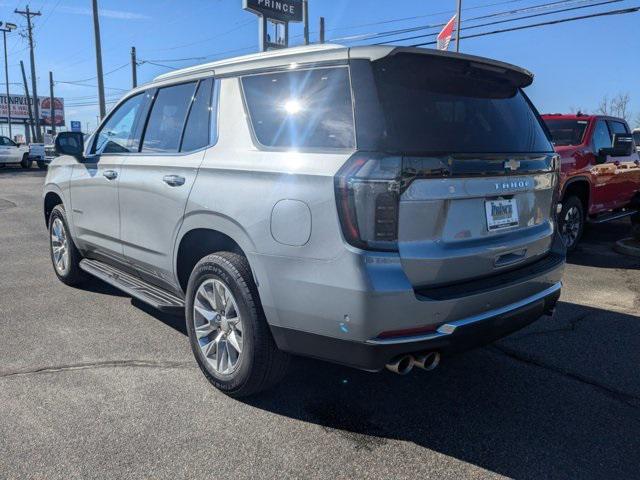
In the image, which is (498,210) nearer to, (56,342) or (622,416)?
(622,416)

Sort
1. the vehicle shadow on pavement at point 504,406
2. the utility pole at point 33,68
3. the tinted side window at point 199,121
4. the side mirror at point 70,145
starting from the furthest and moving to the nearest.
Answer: the utility pole at point 33,68 < the side mirror at point 70,145 < the tinted side window at point 199,121 < the vehicle shadow on pavement at point 504,406

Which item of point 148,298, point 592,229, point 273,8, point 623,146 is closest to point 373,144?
point 148,298

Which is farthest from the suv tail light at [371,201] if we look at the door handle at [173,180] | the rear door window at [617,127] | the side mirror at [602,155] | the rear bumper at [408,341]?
the rear door window at [617,127]

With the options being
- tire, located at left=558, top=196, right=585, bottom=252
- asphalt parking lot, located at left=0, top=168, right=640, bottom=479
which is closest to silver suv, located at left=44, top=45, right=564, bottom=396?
asphalt parking lot, located at left=0, top=168, right=640, bottom=479

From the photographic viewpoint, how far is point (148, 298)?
3.77m

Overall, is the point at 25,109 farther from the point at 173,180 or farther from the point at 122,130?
the point at 173,180

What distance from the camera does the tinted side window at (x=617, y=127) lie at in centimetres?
835

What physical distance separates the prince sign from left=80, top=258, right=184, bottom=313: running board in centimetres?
1771

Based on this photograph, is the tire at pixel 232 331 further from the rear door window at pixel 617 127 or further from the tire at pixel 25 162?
the tire at pixel 25 162

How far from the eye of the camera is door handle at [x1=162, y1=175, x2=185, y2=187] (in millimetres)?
3445

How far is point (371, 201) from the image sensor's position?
244 cm

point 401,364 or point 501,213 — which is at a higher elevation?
point 501,213

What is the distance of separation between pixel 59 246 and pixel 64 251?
8.6 inches

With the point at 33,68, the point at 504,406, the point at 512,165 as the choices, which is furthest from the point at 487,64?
Result: the point at 33,68
